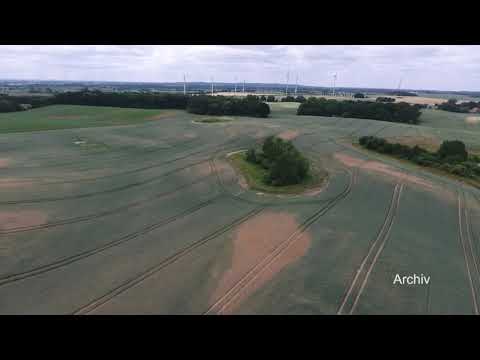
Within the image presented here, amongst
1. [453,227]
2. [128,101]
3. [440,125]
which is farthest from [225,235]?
[128,101]

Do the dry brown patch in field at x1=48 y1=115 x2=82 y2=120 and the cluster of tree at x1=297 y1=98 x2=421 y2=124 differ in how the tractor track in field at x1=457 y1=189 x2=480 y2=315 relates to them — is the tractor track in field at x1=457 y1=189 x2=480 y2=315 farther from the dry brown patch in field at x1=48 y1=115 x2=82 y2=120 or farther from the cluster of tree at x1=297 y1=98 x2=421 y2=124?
the dry brown patch in field at x1=48 y1=115 x2=82 y2=120

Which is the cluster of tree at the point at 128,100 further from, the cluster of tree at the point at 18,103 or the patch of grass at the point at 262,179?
the patch of grass at the point at 262,179

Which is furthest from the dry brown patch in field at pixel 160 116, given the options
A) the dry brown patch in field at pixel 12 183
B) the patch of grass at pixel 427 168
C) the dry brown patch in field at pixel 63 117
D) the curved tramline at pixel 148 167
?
the patch of grass at pixel 427 168

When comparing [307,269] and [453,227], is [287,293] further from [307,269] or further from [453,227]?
[453,227]

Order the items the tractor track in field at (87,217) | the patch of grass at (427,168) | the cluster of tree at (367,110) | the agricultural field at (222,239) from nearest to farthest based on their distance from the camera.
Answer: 1. the agricultural field at (222,239)
2. the tractor track in field at (87,217)
3. the patch of grass at (427,168)
4. the cluster of tree at (367,110)

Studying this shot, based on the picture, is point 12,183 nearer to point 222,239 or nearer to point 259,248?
point 222,239

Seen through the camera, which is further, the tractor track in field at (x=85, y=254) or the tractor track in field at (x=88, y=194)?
the tractor track in field at (x=88, y=194)

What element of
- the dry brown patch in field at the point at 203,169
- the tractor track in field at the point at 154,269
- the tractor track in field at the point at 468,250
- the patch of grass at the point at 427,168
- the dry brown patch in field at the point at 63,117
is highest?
the patch of grass at the point at 427,168
